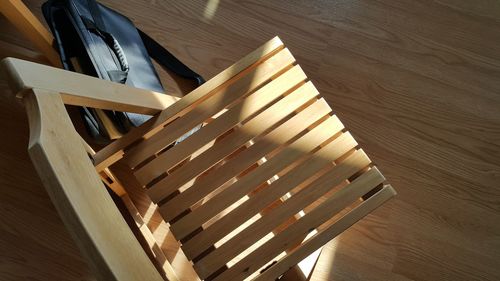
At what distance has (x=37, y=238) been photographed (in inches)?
42.9

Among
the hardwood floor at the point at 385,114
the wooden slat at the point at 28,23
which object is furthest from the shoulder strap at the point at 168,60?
the wooden slat at the point at 28,23

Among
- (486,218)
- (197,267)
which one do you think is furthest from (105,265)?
(486,218)

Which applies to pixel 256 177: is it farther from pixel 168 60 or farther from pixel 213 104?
pixel 168 60

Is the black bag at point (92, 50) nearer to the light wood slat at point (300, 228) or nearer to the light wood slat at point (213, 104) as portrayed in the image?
the light wood slat at point (213, 104)

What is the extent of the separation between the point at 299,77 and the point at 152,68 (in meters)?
0.44

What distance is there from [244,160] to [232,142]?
0.04 metres

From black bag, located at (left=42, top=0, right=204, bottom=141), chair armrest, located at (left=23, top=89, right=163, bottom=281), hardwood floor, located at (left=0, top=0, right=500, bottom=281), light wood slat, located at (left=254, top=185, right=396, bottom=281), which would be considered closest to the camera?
chair armrest, located at (left=23, top=89, right=163, bottom=281)

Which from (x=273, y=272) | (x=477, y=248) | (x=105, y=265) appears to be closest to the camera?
(x=105, y=265)

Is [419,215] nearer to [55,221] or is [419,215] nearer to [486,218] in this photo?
[486,218]

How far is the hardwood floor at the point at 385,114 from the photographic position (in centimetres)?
108

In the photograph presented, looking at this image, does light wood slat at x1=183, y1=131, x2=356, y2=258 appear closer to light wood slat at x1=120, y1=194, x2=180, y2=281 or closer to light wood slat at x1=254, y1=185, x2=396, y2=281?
light wood slat at x1=254, y1=185, x2=396, y2=281

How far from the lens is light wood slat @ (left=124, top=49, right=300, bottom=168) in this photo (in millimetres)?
792

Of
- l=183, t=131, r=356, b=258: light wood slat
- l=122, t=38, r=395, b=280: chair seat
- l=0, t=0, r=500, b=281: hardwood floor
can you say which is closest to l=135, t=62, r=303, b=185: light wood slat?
l=122, t=38, r=395, b=280: chair seat

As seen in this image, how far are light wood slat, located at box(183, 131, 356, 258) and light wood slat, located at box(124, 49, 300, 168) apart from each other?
15 cm
